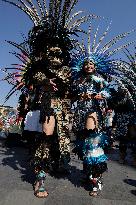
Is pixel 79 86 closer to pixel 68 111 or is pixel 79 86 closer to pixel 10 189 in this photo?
pixel 68 111

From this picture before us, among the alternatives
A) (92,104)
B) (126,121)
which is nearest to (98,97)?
(92,104)

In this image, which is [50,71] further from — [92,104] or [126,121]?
[126,121]

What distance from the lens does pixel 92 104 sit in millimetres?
4984

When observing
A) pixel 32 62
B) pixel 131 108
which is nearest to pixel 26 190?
pixel 32 62

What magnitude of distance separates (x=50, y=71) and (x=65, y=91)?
1.22 ft

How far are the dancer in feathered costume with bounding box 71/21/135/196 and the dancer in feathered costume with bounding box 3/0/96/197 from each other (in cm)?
20

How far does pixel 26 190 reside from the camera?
15.1 feet

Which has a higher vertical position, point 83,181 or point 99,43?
point 99,43

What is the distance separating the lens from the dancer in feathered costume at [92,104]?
480 centimetres

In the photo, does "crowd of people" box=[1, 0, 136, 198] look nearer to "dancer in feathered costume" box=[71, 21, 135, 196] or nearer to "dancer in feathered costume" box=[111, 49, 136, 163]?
"dancer in feathered costume" box=[71, 21, 135, 196]

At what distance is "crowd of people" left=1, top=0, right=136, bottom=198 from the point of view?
484cm

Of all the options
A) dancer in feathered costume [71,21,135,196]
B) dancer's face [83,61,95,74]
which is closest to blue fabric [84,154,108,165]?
dancer in feathered costume [71,21,135,196]

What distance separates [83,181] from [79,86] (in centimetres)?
127

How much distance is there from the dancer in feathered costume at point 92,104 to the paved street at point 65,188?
0.22m
